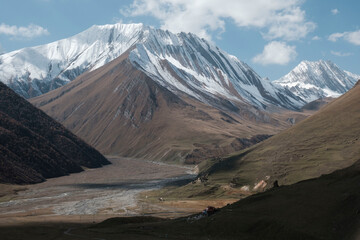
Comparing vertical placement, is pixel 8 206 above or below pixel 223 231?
above

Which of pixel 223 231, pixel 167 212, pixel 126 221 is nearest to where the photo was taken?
pixel 223 231

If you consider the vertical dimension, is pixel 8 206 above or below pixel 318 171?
above

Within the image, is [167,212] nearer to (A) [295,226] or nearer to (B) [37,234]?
(B) [37,234]

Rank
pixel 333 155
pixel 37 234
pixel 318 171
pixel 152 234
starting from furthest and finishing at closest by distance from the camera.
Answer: pixel 333 155
pixel 318 171
pixel 37 234
pixel 152 234

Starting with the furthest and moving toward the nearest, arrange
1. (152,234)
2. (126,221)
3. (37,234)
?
(126,221)
(37,234)
(152,234)

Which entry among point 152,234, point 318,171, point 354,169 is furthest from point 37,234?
point 318,171

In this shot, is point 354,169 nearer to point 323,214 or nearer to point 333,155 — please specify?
point 323,214

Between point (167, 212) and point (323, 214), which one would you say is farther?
point (167, 212)

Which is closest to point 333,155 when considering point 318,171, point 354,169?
point 318,171

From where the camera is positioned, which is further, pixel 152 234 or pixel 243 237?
pixel 152 234
